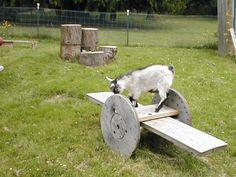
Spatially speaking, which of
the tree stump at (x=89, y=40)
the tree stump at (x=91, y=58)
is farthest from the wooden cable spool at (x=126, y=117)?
the tree stump at (x=89, y=40)

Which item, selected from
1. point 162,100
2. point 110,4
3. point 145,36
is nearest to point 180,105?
point 162,100

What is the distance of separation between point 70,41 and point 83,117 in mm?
3841

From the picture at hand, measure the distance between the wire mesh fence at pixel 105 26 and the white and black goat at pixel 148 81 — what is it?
8.83m

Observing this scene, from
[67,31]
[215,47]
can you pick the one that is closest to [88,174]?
[67,31]

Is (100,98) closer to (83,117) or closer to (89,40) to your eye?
(83,117)

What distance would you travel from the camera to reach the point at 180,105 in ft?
16.4

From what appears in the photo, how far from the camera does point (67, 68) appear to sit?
29.3 feet

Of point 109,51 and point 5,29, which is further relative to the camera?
point 5,29

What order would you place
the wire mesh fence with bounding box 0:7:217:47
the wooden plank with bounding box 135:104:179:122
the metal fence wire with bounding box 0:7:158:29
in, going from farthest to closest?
the metal fence wire with bounding box 0:7:158:29, the wire mesh fence with bounding box 0:7:217:47, the wooden plank with bounding box 135:104:179:122

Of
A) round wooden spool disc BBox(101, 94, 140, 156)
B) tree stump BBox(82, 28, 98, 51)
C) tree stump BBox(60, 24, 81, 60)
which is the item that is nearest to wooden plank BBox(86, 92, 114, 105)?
round wooden spool disc BBox(101, 94, 140, 156)

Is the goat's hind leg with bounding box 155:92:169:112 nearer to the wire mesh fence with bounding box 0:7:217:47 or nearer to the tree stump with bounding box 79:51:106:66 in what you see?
the tree stump with bounding box 79:51:106:66

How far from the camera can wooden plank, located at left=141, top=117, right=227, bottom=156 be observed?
157 inches

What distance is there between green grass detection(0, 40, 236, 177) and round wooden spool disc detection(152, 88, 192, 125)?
39 cm

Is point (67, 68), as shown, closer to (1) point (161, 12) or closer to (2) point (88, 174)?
(2) point (88, 174)
